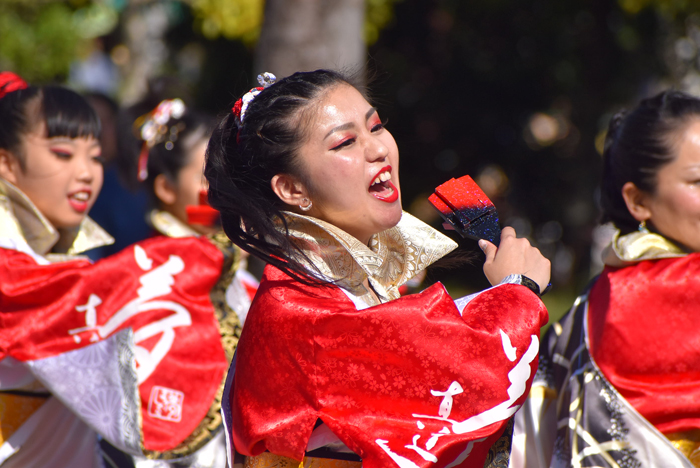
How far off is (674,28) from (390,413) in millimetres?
6174

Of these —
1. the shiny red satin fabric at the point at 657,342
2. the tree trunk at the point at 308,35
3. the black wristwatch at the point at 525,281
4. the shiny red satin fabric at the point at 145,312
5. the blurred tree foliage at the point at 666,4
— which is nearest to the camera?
the black wristwatch at the point at 525,281

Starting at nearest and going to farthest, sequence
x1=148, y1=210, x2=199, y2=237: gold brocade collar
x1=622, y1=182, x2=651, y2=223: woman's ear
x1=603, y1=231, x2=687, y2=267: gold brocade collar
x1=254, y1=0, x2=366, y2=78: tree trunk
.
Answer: x1=603, y1=231, x2=687, y2=267: gold brocade collar < x1=622, y1=182, x2=651, y2=223: woman's ear < x1=148, y1=210, x2=199, y2=237: gold brocade collar < x1=254, y1=0, x2=366, y2=78: tree trunk

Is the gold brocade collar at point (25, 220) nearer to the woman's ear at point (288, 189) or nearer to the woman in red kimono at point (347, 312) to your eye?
the woman in red kimono at point (347, 312)

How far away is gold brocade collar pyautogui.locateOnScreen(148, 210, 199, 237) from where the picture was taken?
3.26 metres

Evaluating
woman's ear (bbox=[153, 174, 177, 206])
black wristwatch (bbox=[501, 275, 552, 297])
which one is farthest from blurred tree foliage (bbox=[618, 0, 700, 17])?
black wristwatch (bbox=[501, 275, 552, 297])

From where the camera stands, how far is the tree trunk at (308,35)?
4266mm

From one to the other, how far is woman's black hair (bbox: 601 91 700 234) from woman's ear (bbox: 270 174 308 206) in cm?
121

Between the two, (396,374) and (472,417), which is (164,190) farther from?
(472,417)

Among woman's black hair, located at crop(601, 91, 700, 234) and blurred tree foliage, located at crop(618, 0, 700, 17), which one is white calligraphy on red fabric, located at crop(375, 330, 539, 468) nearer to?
woman's black hair, located at crop(601, 91, 700, 234)

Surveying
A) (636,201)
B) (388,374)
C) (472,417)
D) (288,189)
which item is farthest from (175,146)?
(472,417)

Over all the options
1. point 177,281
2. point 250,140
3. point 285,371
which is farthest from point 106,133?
point 285,371

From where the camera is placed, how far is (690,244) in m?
2.37

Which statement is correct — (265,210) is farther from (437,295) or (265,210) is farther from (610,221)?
(610,221)

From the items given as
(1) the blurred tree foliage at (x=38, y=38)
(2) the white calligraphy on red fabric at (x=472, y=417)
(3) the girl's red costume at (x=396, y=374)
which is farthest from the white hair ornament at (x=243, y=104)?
(1) the blurred tree foliage at (x=38, y=38)
